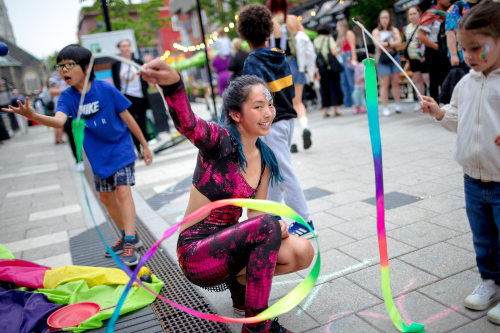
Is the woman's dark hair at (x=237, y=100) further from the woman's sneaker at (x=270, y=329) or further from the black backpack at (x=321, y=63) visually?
the black backpack at (x=321, y=63)

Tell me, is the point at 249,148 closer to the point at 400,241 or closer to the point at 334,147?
the point at 400,241

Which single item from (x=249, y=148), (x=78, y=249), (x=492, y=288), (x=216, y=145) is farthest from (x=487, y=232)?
(x=78, y=249)

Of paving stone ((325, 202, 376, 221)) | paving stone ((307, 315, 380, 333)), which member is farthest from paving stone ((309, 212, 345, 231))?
paving stone ((307, 315, 380, 333))

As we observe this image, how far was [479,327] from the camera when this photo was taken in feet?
6.26

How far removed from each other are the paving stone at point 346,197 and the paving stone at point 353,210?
0.38 ft

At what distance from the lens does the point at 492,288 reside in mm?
2082

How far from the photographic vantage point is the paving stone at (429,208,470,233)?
9.81 feet

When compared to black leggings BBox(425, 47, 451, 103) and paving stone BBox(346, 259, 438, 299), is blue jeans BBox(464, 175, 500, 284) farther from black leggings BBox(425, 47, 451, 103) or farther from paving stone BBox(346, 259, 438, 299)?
black leggings BBox(425, 47, 451, 103)

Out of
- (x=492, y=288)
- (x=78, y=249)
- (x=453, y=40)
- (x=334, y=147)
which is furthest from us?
(x=334, y=147)

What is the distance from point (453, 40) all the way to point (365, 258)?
339 cm

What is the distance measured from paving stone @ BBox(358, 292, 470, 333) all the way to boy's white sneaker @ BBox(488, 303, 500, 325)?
10 cm

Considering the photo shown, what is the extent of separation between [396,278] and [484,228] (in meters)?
0.59

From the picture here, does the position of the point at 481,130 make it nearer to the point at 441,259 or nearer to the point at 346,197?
the point at 441,259

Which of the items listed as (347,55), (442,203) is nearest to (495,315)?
(442,203)
